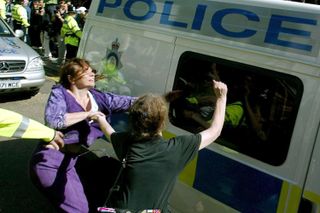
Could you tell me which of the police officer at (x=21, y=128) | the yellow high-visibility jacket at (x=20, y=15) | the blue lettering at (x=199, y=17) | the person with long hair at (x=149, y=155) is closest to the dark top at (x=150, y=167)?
the person with long hair at (x=149, y=155)

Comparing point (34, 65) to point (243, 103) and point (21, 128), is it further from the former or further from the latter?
point (243, 103)

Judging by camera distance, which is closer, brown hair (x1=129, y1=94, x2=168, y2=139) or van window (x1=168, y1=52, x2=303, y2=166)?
brown hair (x1=129, y1=94, x2=168, y2=139)

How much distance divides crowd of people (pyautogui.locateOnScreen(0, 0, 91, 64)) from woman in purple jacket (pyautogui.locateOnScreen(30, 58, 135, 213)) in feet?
25.1

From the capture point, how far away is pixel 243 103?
294 cm

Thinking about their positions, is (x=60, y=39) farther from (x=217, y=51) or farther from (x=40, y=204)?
(x=217, y=51)

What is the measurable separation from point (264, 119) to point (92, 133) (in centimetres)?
110

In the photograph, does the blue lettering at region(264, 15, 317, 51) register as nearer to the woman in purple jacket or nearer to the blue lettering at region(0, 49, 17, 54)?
the woman in purple jacket

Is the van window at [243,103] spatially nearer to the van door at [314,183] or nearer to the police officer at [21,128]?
the van door at [314,183]

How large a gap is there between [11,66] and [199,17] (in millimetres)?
5290

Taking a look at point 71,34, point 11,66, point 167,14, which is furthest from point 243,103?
point 71,34

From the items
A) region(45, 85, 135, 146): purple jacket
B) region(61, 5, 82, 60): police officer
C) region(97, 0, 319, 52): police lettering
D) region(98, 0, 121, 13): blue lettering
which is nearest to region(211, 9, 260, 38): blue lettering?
region(97, 0, 319, 52): police lettering

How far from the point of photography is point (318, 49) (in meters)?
2.47

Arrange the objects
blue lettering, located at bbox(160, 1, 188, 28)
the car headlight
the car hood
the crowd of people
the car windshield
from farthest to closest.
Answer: the crowd of people
the car windshield
the car headlight
the car hood
blue lettering, located at bbox(160, 1, 188, 28)

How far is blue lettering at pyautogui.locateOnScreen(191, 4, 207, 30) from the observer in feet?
10.3
